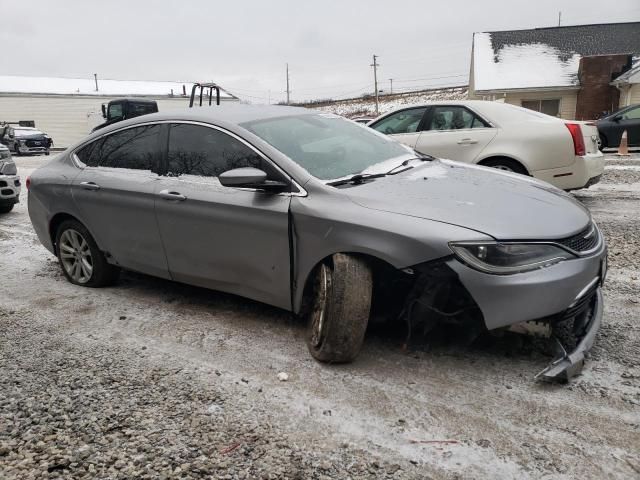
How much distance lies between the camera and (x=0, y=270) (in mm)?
5438

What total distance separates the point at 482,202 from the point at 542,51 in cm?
2847

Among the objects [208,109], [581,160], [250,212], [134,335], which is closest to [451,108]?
[581,160]

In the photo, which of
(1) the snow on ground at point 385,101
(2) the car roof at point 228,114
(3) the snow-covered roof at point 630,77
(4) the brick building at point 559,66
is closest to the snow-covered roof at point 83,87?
(1) the snow on ground at point 385,101

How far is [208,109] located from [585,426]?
10.7 ft

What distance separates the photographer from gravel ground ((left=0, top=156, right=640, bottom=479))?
229cm

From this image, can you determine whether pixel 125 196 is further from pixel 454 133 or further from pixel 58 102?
pixel 58 102

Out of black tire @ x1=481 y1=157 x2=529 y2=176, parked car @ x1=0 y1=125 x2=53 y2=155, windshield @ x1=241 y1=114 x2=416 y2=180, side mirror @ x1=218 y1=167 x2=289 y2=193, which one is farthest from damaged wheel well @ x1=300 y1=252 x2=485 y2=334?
parked car @ x1=0 y1=125 x2=53 y2=155

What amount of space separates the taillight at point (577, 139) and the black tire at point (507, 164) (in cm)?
64

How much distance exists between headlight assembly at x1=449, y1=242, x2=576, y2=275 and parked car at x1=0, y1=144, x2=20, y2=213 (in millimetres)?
7868

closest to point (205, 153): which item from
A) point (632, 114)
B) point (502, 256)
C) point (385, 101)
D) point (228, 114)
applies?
point (228, 114)

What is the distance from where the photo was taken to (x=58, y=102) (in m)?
41.9

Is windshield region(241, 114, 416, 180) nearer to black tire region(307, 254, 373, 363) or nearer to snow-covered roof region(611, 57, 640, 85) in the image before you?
black tire region(307, 254, 373, 363)

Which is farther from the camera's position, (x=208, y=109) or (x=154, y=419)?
(x=208, y=109)

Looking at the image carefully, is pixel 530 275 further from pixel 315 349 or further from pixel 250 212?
pixel 250 212
